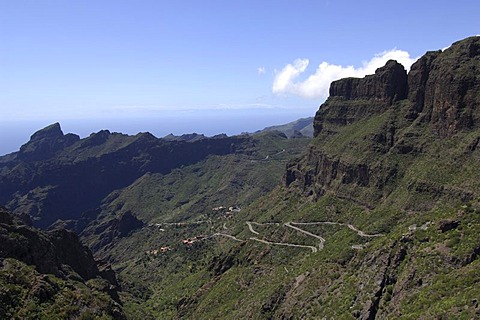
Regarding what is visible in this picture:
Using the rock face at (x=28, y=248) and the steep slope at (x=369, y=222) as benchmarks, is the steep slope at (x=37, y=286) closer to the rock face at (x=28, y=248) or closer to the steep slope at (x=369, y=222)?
the rock face at (x=28, y=248)

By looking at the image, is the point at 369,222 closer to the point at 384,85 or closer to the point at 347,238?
the point at 347,238

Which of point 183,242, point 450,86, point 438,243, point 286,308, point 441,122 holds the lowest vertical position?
point 183,242

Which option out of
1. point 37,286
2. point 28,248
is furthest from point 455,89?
point 28,248

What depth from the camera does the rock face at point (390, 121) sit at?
113 metres

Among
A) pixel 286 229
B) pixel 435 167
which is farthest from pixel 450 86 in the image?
pixel 286 229

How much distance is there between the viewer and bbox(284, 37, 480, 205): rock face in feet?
370

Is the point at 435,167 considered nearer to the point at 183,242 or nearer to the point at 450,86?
the point at 450,86

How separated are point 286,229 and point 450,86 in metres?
→ 60.7

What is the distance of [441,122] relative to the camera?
383 ft

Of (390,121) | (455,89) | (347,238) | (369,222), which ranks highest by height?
(455,89)

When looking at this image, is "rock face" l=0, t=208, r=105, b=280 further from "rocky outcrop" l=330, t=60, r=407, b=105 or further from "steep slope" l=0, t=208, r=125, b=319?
"rocky outcrop" l=330, t=60, r=407, b=105

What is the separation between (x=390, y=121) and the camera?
135 meters

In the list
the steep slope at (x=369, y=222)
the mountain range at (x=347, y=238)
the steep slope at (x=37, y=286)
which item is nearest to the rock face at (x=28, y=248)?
the steep slope at (x=37, y=286)

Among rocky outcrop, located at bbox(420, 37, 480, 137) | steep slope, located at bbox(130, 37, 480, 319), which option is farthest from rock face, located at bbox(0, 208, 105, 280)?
rocky outcrop, located at bbox(420, 37, 480, 137)
